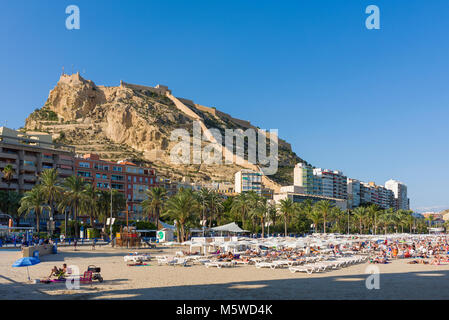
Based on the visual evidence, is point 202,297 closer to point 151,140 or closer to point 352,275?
point 352,275

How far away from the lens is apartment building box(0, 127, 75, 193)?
256 ft

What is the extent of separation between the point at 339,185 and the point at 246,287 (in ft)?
536

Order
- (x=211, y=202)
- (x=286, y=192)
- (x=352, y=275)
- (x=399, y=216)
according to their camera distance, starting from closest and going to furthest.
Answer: (x=352, y=275) < (x=211, y=202) < (x=399, y=216) < (x=286, y=192)

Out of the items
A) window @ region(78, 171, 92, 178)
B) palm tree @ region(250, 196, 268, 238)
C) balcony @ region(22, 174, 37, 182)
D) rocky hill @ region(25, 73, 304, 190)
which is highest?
rocky hill @ region(25, 73, 304, 190)

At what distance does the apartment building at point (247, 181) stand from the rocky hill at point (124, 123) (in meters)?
8.38

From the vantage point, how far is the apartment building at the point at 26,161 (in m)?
77.9

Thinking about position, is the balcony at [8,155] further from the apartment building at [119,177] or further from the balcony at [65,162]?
the apartment building at [119,177]

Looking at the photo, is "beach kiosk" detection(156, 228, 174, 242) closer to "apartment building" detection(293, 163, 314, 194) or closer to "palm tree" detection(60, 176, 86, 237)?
"palm tree" detection(60, 176, 86, 237)

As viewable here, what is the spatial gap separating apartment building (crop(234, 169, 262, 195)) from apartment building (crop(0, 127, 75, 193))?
62.8 meters

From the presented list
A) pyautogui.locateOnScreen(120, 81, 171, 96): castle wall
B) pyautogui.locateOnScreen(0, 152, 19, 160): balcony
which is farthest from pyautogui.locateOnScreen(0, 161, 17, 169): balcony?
pyautogui.locateOnScreen(120, 81, 171, 96): castle wall

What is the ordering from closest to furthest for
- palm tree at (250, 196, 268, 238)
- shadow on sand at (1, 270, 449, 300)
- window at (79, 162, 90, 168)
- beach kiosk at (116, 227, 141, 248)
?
shadow on sand at (1, 270, 449, 300)
beach kiosk at (116, 227, 141, 248)
palm tree at (250, 196, 268, 238)
window at (79, 162, 90, 168)

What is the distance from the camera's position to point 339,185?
174250 mm
